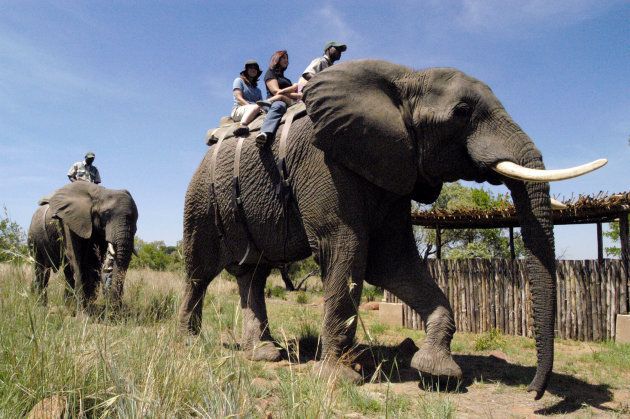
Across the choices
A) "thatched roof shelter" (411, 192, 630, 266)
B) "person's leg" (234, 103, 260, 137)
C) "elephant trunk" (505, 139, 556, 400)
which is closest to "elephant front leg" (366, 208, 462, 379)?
"elephant trunk" (505, 139, 556, 400)

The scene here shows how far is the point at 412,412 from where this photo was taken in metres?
3.82

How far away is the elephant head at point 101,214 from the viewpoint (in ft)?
33.2

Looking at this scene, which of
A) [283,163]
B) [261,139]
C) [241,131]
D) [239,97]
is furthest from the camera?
[239,97]

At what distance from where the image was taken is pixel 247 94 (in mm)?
7172

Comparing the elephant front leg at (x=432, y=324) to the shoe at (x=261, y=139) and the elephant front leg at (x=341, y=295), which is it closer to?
the elephant front leg at (x=341, y=295)

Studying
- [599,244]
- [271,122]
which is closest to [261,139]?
[271,122]

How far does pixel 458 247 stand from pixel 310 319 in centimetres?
1756

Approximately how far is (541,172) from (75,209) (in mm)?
8949

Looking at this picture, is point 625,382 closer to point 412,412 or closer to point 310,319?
point 412,412

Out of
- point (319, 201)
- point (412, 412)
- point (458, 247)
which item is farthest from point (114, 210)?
point (458, 247)

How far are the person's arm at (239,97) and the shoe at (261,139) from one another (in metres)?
1.45

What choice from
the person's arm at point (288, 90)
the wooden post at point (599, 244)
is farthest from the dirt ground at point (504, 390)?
the wooden post at point (599, 244)

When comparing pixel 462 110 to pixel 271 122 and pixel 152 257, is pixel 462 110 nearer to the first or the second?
pixel 271 122

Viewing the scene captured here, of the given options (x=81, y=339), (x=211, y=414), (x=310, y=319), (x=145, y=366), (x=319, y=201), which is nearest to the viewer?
(x=211, y=414)
